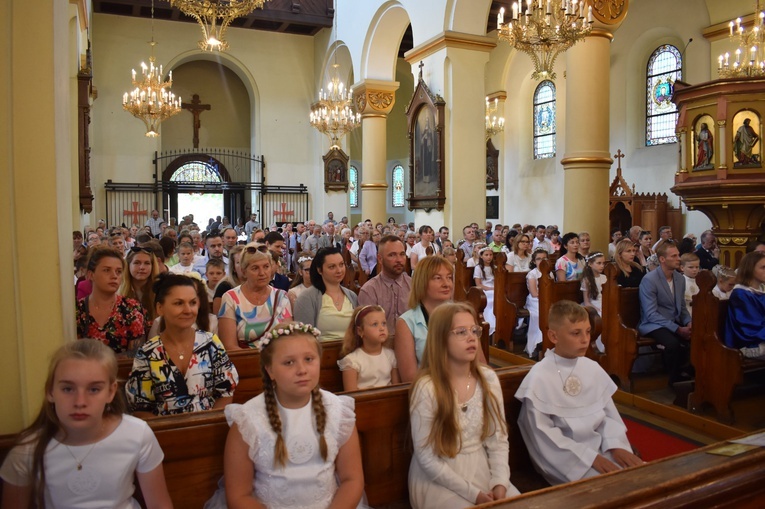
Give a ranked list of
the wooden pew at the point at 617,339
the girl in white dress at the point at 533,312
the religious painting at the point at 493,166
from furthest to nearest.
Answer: the religious painting at the point at 493,166, the girl in white dress at the point at 533,312, the wooden pew at the point at 617,339

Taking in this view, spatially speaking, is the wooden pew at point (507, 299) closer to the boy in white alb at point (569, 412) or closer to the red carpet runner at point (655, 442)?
the red carpet runner at point (655, 442)

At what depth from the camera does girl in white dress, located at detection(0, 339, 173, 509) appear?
1.90 metres

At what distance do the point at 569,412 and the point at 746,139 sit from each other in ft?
24.3

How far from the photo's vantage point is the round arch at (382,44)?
14602mm

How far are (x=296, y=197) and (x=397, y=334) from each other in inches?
696

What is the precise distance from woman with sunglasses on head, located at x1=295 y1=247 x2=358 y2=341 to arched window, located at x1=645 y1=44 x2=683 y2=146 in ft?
42.9

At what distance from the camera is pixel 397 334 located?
133 inches

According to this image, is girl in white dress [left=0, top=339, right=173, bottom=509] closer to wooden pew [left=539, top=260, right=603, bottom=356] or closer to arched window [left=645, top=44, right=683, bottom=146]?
wooden pew [left=539, top=260, right=603, bottom=356]

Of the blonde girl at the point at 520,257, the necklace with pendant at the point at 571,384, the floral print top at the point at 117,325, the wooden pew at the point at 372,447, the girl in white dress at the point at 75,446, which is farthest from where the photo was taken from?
the blonde girl at the point at 520,257

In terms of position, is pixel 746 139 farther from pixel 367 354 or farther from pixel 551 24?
pixel 367 354

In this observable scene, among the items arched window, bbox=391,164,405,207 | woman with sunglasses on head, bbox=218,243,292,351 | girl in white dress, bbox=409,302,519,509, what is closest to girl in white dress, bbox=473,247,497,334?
woman with sunglasses on head, bbox=218,243,292,351

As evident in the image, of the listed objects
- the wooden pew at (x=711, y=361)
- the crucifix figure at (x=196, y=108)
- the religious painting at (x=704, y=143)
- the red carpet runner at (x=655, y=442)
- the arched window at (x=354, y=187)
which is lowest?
the red carpet runner at (x=655, y=442)

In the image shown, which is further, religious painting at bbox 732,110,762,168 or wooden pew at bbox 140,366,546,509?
religious painting at bbox 732,110,762,168

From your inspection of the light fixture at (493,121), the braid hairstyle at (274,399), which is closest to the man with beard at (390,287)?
the braid hairstyle at (274,399)
